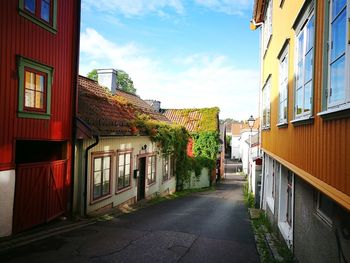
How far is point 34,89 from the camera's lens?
970cm

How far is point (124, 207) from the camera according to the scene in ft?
51.3

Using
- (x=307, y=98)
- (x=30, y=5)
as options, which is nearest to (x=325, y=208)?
(x=307, y=98)

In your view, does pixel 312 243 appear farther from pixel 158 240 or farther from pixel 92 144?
pixel 92 144

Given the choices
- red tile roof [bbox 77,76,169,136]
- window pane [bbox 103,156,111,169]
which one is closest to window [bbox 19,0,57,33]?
red tile roof [bbox 77,76,169,136]

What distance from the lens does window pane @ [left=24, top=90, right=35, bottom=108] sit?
9.38 meters

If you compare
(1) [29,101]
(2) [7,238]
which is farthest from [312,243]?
(1) [29,101]

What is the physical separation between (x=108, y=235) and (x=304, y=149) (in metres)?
6.30

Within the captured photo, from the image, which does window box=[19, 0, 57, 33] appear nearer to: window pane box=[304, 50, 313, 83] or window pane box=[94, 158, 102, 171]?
window pane box=[94, 158, 102, 171]

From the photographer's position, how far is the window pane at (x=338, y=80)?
3842 mm

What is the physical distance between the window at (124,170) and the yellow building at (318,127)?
26.3ft

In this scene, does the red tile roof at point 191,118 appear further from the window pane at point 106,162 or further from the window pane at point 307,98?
the window pane at point 307,98

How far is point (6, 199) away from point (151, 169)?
11530 millimetres

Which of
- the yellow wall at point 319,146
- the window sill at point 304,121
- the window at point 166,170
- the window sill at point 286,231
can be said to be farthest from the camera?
the window at point 166,170

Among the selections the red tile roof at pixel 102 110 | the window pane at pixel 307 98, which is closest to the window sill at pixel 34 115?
the red tile roof at pixel 102 110
